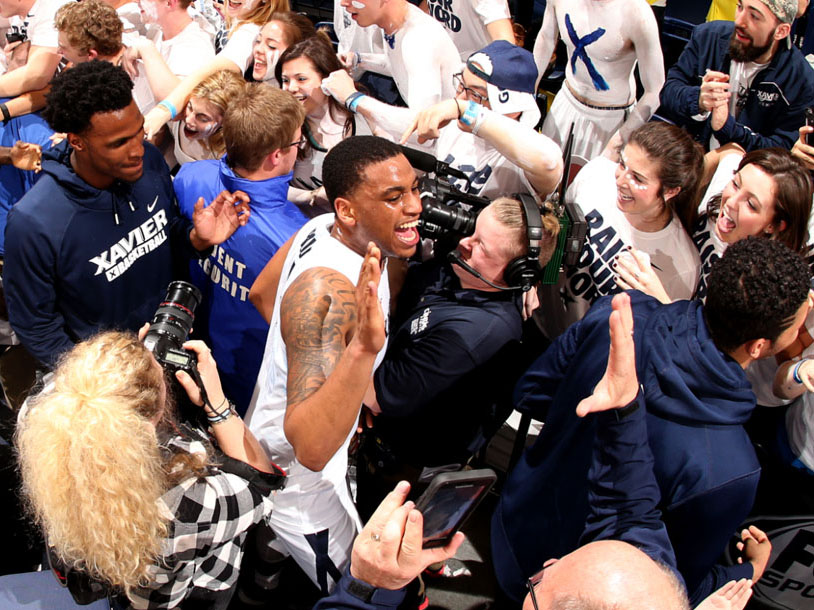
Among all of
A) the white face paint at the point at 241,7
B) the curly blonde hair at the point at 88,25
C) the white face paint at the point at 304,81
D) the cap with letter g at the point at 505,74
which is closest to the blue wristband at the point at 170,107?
the curly blonde hair at the point at 88,25

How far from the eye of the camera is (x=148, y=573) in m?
1.47

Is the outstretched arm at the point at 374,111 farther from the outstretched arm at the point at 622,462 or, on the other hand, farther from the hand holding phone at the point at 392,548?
the hand holding phone at the point at 392,548

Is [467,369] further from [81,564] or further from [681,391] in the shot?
[81,564]

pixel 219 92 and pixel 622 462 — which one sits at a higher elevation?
pixel 219 92

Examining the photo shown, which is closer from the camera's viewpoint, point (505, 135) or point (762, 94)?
point (505, 135)

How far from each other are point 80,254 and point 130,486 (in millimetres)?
1240

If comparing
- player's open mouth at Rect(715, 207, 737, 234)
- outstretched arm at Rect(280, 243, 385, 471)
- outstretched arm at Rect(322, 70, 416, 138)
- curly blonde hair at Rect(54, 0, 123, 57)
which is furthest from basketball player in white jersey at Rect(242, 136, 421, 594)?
curly blonde hair at Rect(54, 0, 123, 57)

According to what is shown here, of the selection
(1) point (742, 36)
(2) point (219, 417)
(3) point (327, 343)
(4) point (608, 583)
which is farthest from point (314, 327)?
(1) point (742, 36)

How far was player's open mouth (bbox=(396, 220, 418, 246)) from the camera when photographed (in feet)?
6.97

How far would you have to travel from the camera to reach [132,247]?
248 centimetres

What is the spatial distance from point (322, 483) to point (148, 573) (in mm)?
568

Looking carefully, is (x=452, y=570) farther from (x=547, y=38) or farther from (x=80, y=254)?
(x=547, y=38)

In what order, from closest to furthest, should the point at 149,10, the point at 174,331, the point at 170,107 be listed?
the point at 174,331 → the point at 170,107 → the point at 149,10

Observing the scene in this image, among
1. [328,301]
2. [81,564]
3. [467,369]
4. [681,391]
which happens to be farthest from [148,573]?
[681,391]
